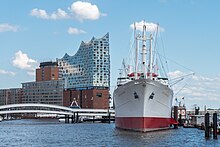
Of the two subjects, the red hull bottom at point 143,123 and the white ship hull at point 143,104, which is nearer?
the red hull bottom at point 143,123

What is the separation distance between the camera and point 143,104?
81.4 metres

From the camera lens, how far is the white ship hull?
8156 centimetres

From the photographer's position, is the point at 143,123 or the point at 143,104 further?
the point at 143,104

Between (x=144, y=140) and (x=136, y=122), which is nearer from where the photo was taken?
(x=144, y=140)

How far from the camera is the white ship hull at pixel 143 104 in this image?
268ft

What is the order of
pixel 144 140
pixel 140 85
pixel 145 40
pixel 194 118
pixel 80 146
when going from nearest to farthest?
pixel 80 146, pixel 144 140, pixel 140 85, pixel 145 40, pixel 194 118

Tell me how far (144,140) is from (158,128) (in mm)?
20858

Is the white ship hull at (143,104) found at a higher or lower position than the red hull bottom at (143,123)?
higher

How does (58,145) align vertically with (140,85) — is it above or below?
below

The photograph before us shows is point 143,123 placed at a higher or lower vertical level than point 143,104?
lower

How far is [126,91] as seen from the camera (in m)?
86.1

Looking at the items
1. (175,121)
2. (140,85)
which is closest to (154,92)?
(140,85)

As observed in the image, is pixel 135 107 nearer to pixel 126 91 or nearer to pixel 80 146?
pixel 126 91

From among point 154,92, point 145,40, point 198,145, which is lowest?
point 198,145
